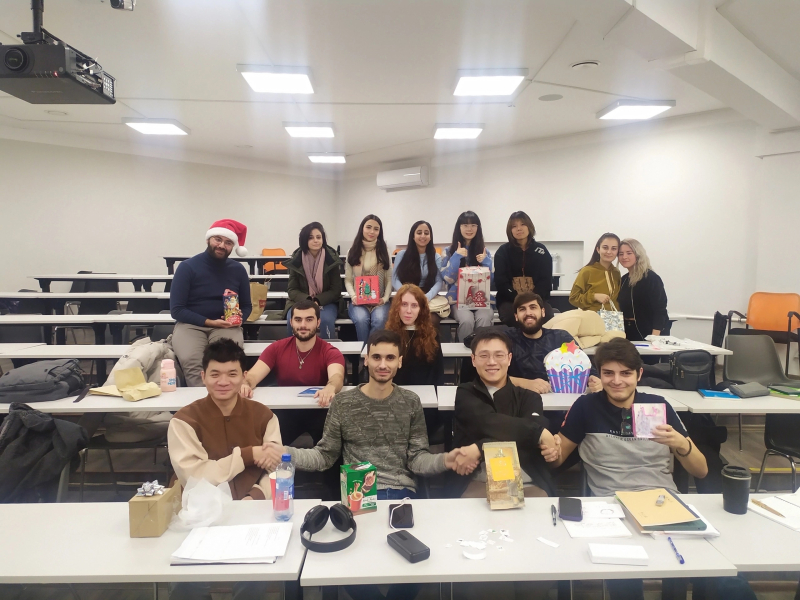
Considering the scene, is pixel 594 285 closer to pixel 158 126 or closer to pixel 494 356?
pixel 494 356

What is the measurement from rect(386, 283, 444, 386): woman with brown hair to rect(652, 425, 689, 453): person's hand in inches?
62.7

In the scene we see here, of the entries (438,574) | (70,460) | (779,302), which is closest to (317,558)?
(438,574)

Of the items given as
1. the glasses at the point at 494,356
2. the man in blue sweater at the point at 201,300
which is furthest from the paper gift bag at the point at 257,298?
the glasses at the point at 494,356

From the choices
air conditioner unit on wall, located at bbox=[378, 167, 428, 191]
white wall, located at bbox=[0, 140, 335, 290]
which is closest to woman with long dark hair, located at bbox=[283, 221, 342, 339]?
air conditioner unit on wall, located at bbox=[378, 167, 428, 191]

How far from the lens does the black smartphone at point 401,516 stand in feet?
5.00

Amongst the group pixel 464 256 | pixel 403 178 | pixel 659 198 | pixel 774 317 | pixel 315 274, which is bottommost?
pixel 774 317

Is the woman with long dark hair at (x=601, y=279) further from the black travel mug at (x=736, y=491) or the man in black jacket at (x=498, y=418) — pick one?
the black travel mug at (x=736, y=491)

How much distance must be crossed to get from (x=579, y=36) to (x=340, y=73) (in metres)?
2.30

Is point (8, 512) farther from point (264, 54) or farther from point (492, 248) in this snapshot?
point (492, 248)

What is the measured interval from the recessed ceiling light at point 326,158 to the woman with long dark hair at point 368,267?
4.99m

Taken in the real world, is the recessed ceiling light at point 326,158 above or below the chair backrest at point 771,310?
above

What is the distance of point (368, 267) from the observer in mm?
4363

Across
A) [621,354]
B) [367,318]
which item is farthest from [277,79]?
[621,354]

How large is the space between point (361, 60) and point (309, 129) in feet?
8.40
